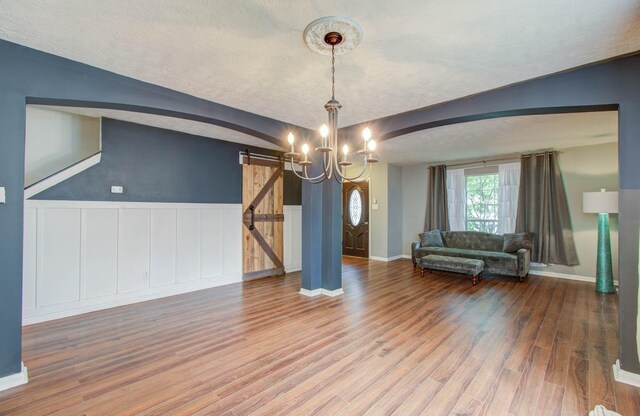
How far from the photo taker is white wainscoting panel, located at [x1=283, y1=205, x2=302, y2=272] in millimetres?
6441

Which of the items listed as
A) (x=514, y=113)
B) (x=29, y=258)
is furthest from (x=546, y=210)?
(x=29, y=258)

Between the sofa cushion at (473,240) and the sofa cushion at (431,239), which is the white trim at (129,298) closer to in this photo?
the sofa cushion at (431,239)

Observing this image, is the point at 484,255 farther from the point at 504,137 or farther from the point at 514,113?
the point at 514,113

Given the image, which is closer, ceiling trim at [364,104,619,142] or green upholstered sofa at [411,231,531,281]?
ceiling trim at [364,104,619,142]

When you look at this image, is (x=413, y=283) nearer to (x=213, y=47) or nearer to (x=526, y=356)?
(x=526, y=356)

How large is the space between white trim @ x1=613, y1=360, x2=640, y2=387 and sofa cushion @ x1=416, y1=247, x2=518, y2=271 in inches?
134

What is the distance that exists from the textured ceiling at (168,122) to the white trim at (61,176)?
0.57 meters

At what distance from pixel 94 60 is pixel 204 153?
8.79ft

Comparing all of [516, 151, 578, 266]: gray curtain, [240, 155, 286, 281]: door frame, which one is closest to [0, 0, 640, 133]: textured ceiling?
[240, 155, 286, 281]: door frame

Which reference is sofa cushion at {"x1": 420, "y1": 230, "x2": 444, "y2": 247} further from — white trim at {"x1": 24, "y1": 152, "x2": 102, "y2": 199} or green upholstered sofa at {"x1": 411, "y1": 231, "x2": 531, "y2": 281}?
white trim at {"x1": 24, "y1": 152, "x2": 102, "y2": 199}

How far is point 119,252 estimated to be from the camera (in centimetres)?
424

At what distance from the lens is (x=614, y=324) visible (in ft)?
Answer: 11.7

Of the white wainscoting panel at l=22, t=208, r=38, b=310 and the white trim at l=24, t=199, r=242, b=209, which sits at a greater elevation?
the white trim at l=24, t=199, r=242, b=209

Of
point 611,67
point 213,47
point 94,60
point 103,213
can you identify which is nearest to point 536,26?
point 611,67
